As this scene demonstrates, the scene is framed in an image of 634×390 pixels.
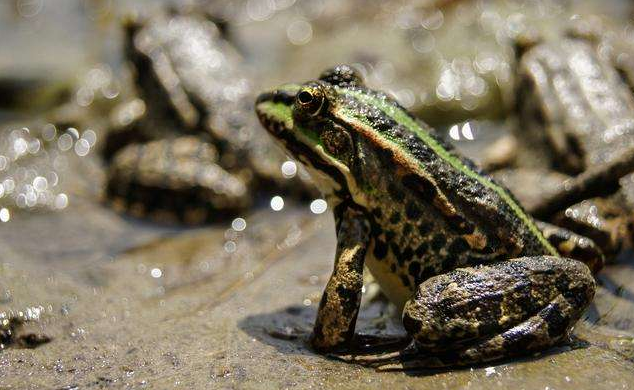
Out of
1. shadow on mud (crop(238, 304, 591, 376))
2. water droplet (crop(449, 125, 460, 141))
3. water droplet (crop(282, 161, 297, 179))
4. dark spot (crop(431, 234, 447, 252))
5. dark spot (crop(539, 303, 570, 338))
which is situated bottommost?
shadow on mud (crop(238, 304, 591, 376))

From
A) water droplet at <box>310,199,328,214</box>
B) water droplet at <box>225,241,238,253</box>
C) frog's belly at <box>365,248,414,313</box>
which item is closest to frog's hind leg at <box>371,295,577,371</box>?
frog's belly at <box>365,248,414,313</box>

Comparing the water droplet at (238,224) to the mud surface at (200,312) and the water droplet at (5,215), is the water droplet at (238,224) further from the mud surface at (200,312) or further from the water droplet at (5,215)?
the water droplet at (5,215)

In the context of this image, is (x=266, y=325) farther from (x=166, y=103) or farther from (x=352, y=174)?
(x=166, y=103)

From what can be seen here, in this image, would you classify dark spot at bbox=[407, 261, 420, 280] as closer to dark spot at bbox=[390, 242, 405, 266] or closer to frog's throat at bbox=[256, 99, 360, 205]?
dark spot at bbox=[390, 242, 405, 266]

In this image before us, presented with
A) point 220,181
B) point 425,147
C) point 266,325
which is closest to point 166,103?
point 220,181

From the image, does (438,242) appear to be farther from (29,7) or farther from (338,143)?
(29,7)

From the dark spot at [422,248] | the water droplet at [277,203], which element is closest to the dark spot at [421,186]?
the dark spot at [422,248]
